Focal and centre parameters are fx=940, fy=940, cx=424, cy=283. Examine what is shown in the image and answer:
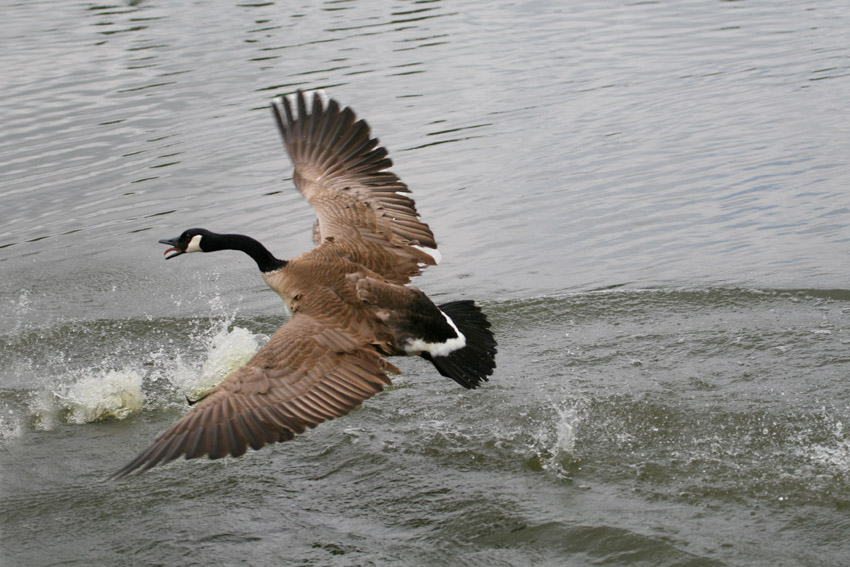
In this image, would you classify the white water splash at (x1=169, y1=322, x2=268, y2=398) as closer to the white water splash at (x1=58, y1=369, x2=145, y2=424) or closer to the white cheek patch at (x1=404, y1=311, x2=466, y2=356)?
the white water splash at (x1=58, y1=369, x2=145, y2=424)

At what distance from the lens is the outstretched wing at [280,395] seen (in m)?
4.34

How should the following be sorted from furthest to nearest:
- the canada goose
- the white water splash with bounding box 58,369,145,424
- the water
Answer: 1. the white water splash with bounding box 58,369,145,424
2. the water
3. the canada goose

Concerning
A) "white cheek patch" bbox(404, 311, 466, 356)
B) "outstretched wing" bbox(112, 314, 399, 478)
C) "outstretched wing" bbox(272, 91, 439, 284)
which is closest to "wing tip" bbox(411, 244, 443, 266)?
"outstretched wing" bbox(272, 91, 439, 284)

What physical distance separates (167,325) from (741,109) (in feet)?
24.4

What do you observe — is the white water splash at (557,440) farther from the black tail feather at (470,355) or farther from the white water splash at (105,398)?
the white water splash at (105,398)

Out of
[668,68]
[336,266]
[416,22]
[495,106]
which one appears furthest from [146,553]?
[416,22]

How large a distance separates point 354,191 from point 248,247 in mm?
830

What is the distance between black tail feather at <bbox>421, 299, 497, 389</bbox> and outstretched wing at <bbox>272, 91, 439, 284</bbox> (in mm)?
497

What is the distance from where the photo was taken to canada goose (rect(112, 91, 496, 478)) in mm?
4473

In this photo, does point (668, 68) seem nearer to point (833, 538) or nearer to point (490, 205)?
point (490, 205)

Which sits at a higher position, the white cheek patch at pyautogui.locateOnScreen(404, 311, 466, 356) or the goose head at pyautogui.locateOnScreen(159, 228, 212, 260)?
the goose head at pyautogui.locateOnScreen(159, 228, 212, 260)

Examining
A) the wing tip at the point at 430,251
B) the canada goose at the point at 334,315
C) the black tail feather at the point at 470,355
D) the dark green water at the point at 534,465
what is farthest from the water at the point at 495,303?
the wing tip at the point at 430,251

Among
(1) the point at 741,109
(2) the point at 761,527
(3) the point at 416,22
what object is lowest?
(2) the point at 761,527

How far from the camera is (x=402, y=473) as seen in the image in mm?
5344
